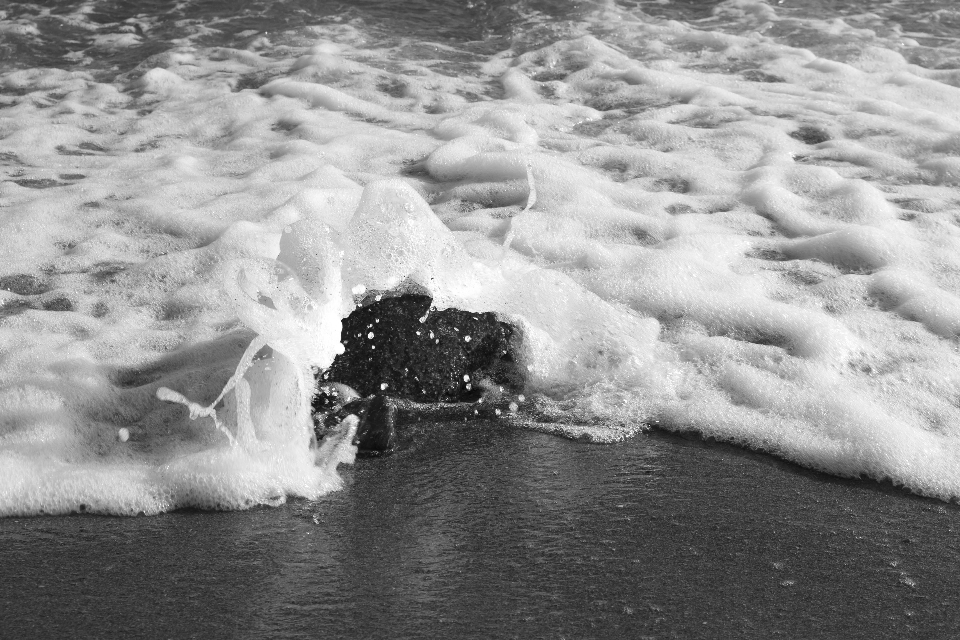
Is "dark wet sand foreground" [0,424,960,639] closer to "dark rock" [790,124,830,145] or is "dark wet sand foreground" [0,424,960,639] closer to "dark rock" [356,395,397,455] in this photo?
"dark rock" [356,395,397,455]

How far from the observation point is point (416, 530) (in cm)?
224

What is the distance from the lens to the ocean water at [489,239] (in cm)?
266

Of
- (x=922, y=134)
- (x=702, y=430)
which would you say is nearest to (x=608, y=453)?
(x=702, y=430)

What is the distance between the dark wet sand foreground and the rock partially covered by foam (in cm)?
33

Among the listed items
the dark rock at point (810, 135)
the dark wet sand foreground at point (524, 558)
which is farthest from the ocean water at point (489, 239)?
the dark wet sand foreground at point (524, 558)

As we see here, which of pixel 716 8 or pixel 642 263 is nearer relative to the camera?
pixel 642 263

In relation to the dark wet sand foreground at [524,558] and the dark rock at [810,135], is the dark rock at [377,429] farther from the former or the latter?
the dark rock at [810,135]

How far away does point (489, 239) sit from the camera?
3.85m

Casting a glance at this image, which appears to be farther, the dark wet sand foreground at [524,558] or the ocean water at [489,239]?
the ocean water at [489,239]

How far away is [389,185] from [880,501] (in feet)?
6.17

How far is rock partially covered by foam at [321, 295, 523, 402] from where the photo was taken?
2885 mm

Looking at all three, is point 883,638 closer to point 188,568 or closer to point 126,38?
point 188,568

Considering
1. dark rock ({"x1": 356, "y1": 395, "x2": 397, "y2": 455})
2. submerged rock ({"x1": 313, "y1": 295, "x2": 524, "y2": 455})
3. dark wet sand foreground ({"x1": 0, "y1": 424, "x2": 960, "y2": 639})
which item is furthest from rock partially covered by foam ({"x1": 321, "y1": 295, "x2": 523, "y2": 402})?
dark wet sand foreground ({"x1": 0, "y1": 424, "x2": 960, "y2": 639})

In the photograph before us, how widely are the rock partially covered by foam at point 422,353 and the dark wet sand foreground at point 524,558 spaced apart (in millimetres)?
333
